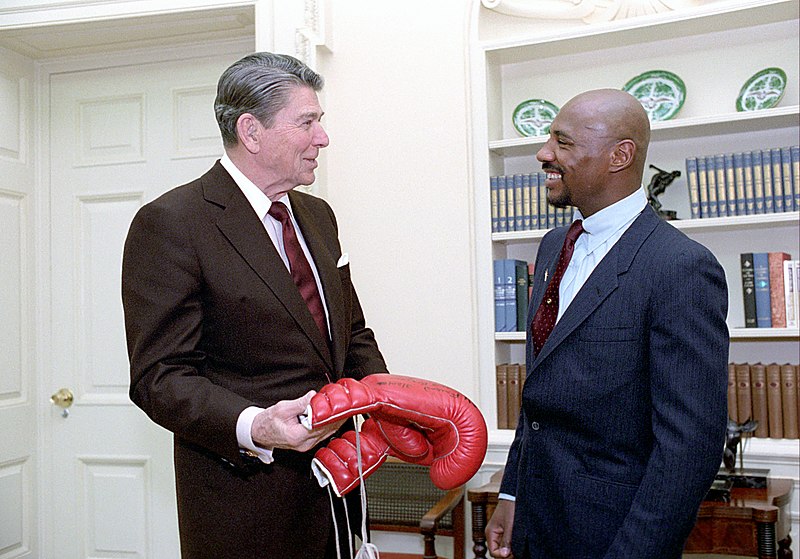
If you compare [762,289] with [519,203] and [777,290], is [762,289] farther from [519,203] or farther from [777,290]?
[519,203]

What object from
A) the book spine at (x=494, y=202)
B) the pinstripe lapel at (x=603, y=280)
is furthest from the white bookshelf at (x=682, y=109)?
the pinstripe lapel at (x=603, y=280)

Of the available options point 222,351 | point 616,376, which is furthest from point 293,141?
point 616,376

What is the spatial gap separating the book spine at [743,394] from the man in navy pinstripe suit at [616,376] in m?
1.50

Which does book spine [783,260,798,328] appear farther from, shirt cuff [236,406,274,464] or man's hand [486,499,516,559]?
shirt cuff [236,406,274,464]

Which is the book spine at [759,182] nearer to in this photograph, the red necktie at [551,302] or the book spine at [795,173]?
the book spine at [795,173]


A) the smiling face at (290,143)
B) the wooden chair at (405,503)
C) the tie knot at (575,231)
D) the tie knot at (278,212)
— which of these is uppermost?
the smiling face at (290,143)

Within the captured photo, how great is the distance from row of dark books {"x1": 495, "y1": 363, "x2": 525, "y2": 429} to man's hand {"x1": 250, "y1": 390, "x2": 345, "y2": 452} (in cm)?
180

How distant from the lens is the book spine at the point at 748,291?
2973mm

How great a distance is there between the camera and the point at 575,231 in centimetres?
175

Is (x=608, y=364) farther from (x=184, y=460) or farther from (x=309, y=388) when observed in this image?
(x=184, y=460)

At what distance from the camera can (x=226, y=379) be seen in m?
1.67

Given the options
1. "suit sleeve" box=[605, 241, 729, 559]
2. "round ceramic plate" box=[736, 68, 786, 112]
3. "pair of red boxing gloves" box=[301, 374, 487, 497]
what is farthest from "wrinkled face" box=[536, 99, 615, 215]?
"round ceramic plate" box=[736, 68, 786, 112]

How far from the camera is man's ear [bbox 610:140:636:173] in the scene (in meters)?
1.62

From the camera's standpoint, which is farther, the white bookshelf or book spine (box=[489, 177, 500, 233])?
book spine (box=[489, 177, 500, 233])
